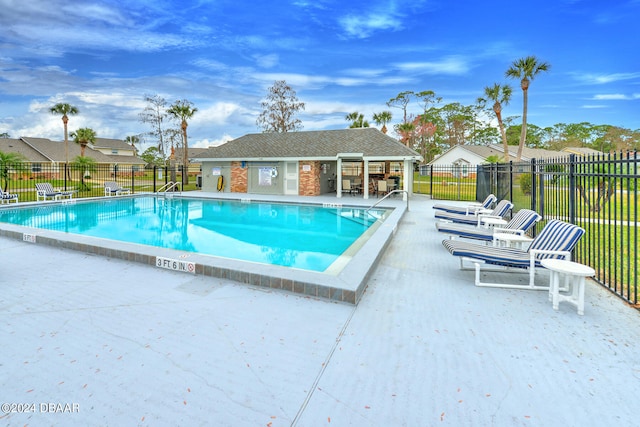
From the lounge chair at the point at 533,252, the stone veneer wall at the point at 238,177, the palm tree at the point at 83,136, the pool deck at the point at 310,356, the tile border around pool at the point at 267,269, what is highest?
the palm tree at the point at 83,136

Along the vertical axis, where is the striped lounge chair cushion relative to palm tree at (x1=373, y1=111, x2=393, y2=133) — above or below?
below

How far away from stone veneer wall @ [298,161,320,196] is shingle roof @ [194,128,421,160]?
686mm

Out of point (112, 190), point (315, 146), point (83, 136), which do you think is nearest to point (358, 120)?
point (315, 146)

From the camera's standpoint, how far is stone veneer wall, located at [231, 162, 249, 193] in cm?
2239

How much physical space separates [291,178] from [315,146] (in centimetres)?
250

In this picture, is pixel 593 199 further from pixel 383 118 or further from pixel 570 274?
pixel 383 118

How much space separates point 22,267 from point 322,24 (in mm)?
21406

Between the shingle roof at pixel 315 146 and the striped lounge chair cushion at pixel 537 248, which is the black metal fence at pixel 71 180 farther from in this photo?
the striped lounge chair cushion at pixel 537 248

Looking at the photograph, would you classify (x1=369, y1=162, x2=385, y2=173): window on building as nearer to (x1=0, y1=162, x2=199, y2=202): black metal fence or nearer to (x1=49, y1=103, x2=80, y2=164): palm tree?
(x1=0, y1=162, x2=199, y2=202): black metal fence

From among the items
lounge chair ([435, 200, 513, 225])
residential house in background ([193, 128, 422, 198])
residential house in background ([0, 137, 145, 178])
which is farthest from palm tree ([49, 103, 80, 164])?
lounge chair ([435, 200, 513, 225])

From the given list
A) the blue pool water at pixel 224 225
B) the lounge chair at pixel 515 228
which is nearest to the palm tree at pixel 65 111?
the blue pool water at pixel 224 225

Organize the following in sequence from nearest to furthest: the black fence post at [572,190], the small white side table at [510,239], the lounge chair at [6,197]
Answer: the black fence post at [572,190], the small white side table at [510,239], the lounge chair at [6,197]

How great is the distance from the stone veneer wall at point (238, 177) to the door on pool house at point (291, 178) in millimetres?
2925

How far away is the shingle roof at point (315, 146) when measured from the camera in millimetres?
19172
